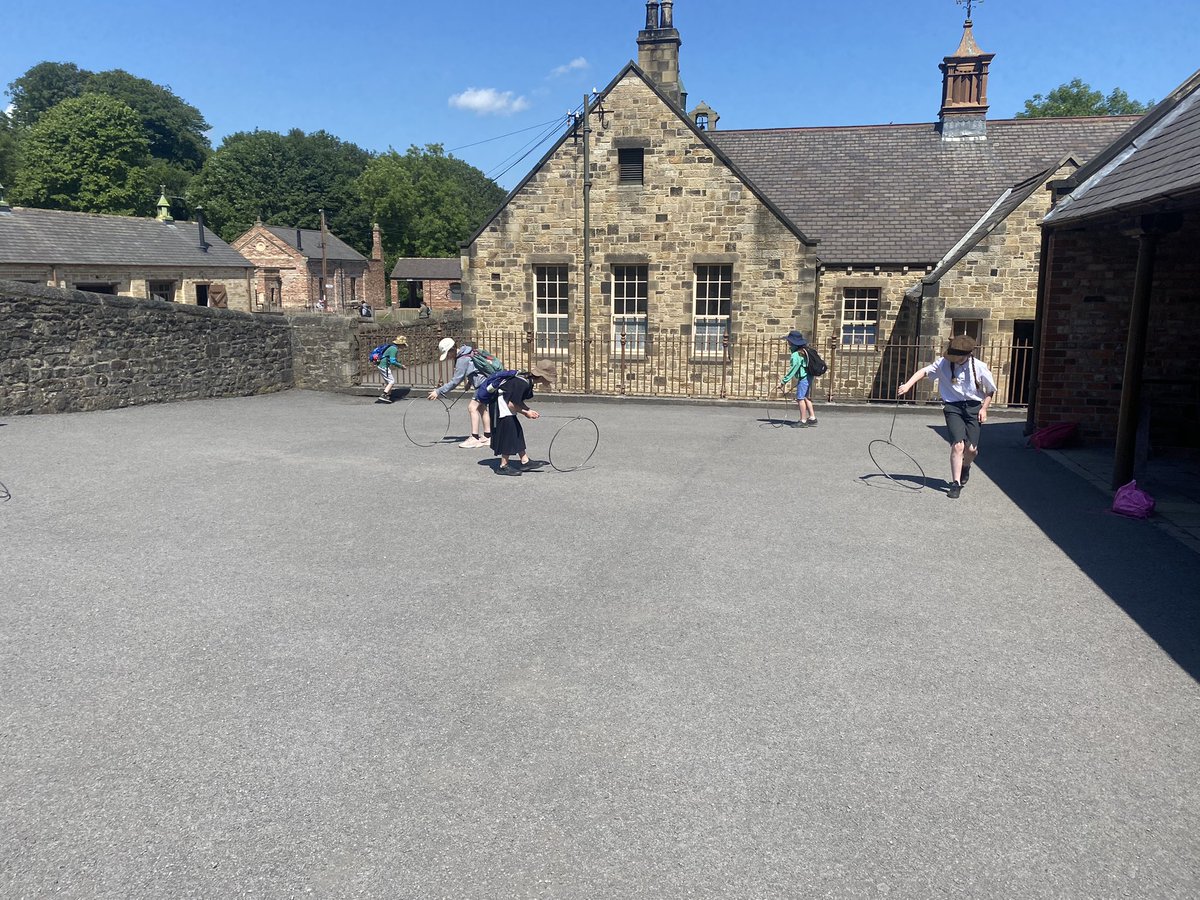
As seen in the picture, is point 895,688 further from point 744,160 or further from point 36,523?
point 744,160

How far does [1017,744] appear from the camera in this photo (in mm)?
4227

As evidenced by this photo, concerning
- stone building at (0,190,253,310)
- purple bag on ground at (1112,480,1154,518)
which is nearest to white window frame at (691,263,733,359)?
purple bag on ground at (1112,480,1154,518)

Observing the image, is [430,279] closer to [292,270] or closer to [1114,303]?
[292,270]

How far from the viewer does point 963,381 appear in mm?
9438

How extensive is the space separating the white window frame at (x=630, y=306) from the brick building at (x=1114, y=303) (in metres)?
9.62

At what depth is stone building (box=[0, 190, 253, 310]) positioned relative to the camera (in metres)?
32.1

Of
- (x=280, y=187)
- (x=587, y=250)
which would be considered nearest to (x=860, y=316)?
(x=587, y=250)

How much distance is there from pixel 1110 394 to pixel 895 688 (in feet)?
35.0

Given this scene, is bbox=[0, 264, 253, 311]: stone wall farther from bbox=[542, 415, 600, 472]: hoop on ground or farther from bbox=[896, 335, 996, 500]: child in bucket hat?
bbox=[896, 335, 996, 500]: child in bucket hat

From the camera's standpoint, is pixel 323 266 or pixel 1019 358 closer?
pixel 1019 358

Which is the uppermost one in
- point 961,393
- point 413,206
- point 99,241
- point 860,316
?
point 413,206

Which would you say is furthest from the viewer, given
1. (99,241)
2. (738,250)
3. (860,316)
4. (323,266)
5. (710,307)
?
(323,266)

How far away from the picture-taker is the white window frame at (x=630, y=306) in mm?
21266

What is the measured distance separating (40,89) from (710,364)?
9121 centimetres
